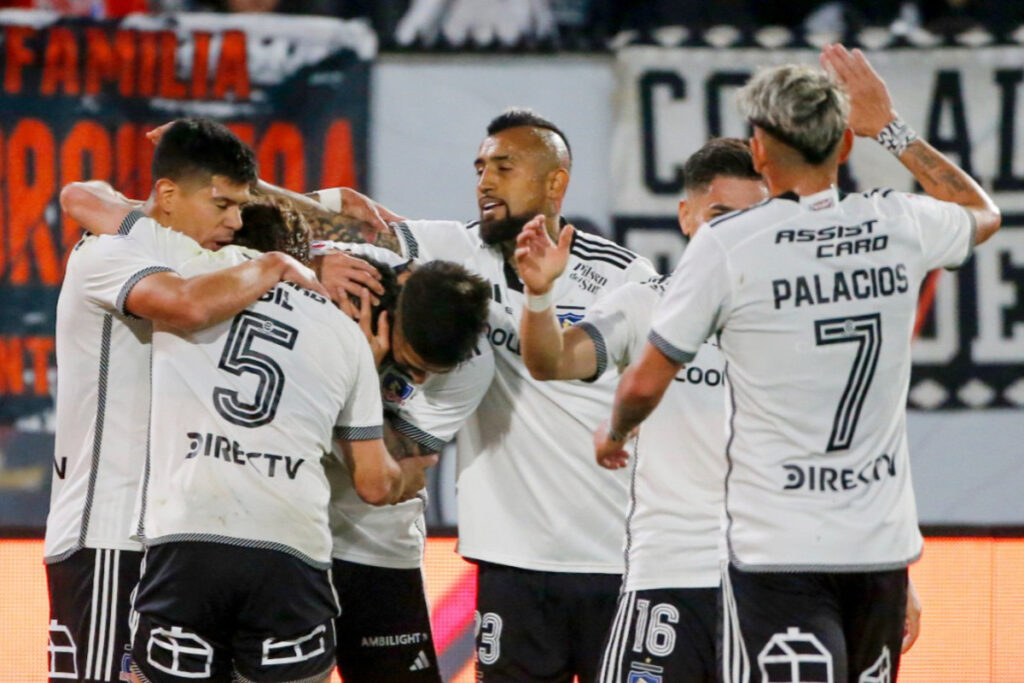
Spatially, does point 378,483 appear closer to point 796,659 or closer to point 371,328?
point 371,328

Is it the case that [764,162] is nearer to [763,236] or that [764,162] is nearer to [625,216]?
[763,236]

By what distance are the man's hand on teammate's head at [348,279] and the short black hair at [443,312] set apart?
12 cm

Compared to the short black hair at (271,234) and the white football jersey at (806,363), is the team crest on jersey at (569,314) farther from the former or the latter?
the white football jersey at (806,363)

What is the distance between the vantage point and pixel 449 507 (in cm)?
654

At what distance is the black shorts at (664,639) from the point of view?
357cm

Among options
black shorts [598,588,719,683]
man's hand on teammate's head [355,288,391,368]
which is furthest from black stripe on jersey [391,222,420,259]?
black shorts [598,588,719,683]

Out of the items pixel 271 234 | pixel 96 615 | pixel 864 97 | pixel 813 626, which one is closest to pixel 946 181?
pixel 864 97

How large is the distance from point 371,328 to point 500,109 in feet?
10.4

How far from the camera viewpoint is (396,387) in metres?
3.91

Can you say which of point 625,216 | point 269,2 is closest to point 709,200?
point 625,216

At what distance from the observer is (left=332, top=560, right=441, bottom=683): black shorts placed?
4.01 metres

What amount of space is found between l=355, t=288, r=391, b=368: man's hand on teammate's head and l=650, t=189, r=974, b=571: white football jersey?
0.93 m

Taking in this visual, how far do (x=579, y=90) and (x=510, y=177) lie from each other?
2.41 metres

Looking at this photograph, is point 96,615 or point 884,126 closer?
point 884,126
